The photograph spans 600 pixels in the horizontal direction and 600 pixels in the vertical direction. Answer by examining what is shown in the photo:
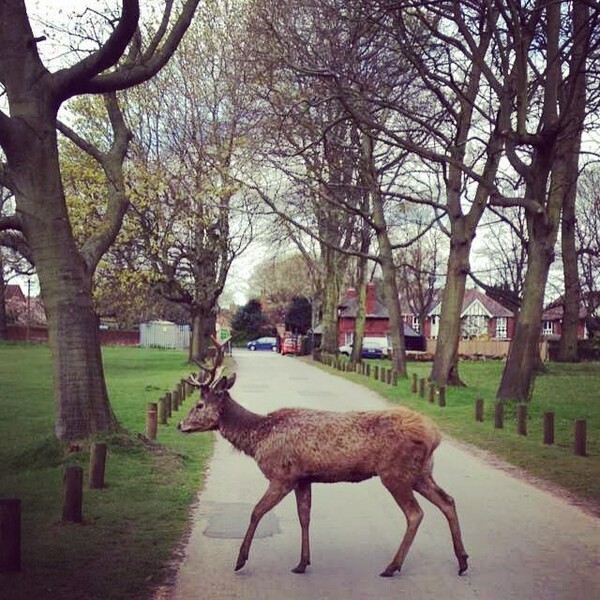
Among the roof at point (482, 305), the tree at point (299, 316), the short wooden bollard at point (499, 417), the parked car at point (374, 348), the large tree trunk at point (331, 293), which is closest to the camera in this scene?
the short wooden bollard at point (499, 417)

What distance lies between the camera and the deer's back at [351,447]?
730cm

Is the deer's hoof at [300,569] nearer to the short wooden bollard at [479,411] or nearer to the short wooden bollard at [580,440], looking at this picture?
the short wooden bollard at [580,440]

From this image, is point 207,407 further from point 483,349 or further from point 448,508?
point 483,349

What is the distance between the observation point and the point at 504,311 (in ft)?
343

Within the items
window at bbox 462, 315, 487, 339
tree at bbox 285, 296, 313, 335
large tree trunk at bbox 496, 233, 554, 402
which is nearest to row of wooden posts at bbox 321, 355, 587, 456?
large tree trunk at bbox 496, 233, 554, 402

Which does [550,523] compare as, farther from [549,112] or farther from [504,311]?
[504,311]

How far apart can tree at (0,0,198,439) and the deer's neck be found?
572 centimetres

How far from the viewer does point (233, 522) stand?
9.54 m

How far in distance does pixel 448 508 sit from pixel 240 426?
199 centimetres

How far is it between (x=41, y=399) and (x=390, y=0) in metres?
14.7

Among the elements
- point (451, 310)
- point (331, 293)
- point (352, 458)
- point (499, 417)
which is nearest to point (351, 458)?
point (352, 458)

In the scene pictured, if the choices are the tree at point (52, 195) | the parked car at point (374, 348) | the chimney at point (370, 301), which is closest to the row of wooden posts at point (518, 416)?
the tree at point (52, 195)

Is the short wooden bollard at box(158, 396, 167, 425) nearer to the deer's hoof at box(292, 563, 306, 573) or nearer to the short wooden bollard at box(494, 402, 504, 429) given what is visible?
the short wooden bollard at box(494, 402, 504, 429)

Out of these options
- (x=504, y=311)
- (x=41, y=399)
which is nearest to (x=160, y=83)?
(x=41, y=399)
